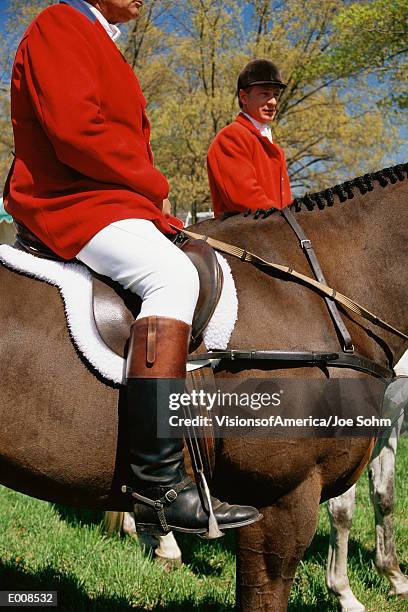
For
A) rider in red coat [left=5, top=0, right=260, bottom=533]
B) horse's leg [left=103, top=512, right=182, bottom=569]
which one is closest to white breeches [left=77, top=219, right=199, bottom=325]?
rider in red coat [left=5, top=0, right=260, bottom=533]

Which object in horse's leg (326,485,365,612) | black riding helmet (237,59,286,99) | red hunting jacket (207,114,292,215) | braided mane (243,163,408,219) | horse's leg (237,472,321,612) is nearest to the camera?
horse's leg (237,472,321,612)

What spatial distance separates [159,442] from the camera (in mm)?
2270

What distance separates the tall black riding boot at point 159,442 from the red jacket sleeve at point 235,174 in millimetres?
1760

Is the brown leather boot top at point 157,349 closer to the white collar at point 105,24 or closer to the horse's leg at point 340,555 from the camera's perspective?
the white collar at point 105,24

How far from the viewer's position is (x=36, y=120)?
2514 millimetres

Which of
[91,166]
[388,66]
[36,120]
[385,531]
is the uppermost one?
[388,66]

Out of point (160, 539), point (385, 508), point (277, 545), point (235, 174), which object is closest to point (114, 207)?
point (277, 545)

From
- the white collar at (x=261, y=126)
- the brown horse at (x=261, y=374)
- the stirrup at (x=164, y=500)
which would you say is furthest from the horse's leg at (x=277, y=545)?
the white collar at (x=261, y=126)

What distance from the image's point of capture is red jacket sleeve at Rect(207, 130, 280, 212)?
3.85 meters

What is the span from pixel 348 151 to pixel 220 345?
2045cm

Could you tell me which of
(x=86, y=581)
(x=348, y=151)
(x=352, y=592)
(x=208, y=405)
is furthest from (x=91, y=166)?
(x=348, y=151)

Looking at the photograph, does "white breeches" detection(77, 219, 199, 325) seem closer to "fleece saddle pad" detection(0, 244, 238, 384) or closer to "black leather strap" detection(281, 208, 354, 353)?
"fleece saddle pad" detection(0, 244, 238, 384)

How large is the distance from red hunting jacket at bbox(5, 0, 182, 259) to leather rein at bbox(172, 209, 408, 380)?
14.3 inches

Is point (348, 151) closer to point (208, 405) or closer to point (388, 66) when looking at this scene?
point (388, 66)
